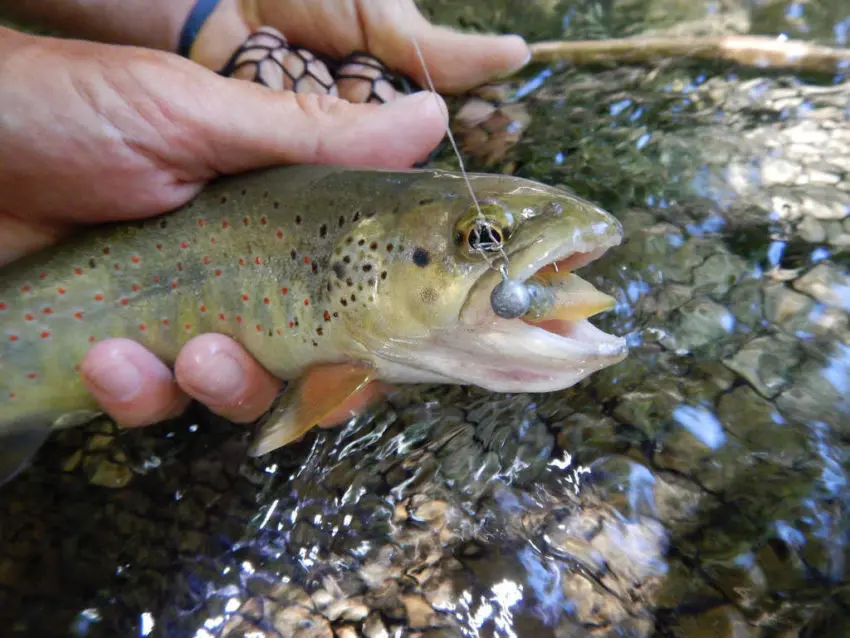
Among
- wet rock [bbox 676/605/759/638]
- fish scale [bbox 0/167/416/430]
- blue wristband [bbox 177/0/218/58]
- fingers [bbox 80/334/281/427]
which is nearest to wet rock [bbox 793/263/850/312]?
wet rock [bbox 676/605/759/638]

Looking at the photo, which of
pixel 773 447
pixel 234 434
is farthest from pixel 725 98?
pixel 234 434

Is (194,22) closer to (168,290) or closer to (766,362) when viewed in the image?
(168,290)

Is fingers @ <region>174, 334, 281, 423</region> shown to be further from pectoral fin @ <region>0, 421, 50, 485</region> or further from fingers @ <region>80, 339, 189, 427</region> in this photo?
pectoral fin @ <region>0, 421, 50, 485</region>

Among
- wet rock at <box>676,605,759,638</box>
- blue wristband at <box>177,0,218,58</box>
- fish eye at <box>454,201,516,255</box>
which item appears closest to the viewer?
wet rock at <box>676,605,759,638</box>

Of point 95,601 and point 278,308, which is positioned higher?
point 278,308

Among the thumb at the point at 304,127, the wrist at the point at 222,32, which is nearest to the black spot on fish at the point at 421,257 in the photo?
the thumb at the point at 304,127

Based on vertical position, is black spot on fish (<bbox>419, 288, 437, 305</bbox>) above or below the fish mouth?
above

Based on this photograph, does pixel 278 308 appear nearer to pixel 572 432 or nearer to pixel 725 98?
pixel 572 432

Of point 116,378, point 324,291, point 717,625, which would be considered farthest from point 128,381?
point 717,625
